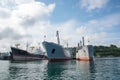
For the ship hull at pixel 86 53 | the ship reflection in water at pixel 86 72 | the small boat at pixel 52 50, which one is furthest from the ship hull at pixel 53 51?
the ship reflection in water at pixel 86 72

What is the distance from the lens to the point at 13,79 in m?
37.5

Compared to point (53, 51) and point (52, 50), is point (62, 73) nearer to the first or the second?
point (52, 50)

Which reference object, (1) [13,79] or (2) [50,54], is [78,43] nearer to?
(2) [50,54]

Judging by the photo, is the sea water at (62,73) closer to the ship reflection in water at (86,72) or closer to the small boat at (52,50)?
the ship reflection in water at (86,72)

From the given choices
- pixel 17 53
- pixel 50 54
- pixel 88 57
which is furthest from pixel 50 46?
pixel 17 53

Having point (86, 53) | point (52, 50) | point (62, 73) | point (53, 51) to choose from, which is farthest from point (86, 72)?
point (86, 53)

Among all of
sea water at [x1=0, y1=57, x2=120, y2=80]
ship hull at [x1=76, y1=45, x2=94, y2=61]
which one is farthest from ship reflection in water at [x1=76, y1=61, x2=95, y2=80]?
ship hull at [x1=76, y1=45, x2=94, y2=61]

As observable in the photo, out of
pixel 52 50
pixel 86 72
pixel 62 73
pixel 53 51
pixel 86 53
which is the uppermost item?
pixel 52 50

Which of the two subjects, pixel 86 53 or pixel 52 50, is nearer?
pixel 52 50

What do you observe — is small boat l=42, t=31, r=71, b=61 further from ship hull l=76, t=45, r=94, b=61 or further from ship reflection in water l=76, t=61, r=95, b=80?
ship reflection in water l=76, t=61, r=95, b=80

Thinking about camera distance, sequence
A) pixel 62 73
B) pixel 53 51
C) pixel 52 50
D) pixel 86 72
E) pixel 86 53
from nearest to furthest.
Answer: pixel 62 73 < pixel 86 72 < pixel 52 50 < pixel 53 51 < pixel 86 53

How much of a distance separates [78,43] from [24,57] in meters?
46.7

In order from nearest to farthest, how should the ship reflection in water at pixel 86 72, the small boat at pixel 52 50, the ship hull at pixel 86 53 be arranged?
1. the ship reflection in water at pixel 86 72
2. the small boat at pixel 52 50
3. the ship hull at pixel 86 53

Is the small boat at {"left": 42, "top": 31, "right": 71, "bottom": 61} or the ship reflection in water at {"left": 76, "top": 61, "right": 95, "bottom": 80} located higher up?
the small boat at {"left": 42, "top": 31, "right": 71, "bottom": 61}
